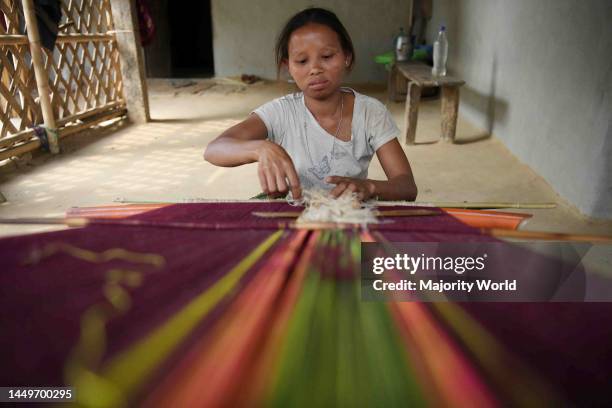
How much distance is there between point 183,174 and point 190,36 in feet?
27.7

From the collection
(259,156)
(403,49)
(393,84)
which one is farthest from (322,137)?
(393,84)

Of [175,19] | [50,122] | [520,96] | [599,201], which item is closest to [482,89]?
[520,96]

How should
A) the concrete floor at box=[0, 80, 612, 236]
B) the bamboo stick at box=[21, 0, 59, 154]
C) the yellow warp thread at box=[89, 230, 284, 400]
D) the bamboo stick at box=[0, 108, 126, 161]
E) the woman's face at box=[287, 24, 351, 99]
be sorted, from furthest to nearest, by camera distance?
the bamboo stick at box=[21, 0, 59, 154], the bamboo stick at box=[0, 108, 126, 161], the concrete floor at box=[0, 80, 612, 236], the woman's face at box=[287, 24, 351, 99], the yellow warp thread at box=[89, 230, 284, 400]

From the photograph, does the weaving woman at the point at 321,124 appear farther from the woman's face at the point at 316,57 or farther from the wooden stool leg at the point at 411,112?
the wooden stool leg at the point at 411,112

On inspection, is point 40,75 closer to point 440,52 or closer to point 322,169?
point 322,169

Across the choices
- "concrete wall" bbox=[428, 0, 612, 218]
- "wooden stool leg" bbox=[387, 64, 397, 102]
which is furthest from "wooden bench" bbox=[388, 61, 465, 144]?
"wooden stool leg" bbox=[387, 64, 397, 102]

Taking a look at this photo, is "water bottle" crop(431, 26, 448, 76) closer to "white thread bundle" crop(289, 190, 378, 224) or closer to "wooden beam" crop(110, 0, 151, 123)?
"wooden beam" crop(110, 0, 151, 123)

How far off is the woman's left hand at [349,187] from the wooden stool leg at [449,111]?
323 centimetres

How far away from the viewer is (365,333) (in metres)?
0.54

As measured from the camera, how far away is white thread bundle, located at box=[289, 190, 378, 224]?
83cm

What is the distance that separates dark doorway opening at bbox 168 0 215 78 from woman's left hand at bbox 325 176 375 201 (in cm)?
960

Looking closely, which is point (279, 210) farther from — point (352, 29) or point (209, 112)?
point (352, 29)

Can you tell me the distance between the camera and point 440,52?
13.5 feet

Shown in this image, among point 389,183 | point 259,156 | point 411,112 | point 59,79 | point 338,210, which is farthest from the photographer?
point 59,79
